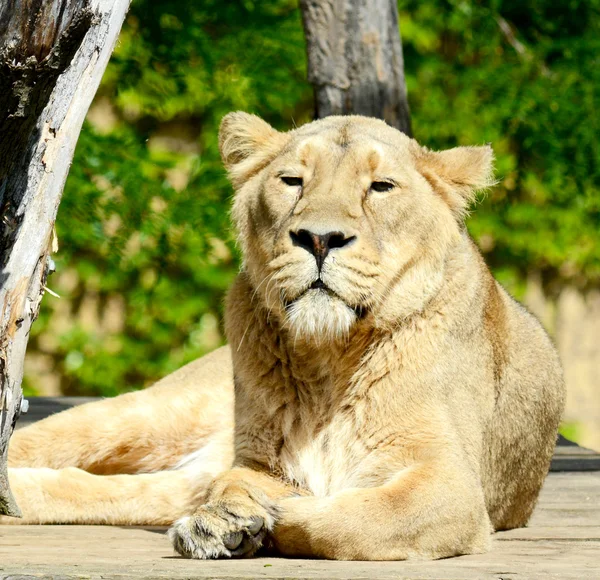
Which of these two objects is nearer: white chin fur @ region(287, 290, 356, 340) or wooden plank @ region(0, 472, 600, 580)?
wooden plank @ region(0, 472, 600, 580)

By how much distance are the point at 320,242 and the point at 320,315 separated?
0.74 ft

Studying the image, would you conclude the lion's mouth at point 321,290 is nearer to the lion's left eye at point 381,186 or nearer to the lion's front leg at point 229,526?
the lion's left eye at point 381,186

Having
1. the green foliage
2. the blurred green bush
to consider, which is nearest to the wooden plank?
the blurred green bush

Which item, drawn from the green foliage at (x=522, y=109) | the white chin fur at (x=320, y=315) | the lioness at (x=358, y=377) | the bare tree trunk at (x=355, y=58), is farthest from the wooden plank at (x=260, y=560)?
the green foliage at (x=522, y=109)

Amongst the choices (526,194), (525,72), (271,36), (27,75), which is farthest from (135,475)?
(526,194)

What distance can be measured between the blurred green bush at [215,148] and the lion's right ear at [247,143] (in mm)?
2718

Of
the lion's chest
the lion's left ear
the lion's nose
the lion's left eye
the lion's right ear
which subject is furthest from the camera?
the lion's right ear

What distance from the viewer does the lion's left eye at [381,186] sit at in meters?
3.56

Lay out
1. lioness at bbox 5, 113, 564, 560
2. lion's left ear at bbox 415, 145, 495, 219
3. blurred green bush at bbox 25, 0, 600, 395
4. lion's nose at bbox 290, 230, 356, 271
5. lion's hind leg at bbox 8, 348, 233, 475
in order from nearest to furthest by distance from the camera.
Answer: lioness at bbox 5, 113, 564, 560 → lion's nose at bbox 290, 230, 356, 271 → lion's left ear at bbox 415, 145, 495, 219 → lion's hind leg at bbox 8, 348, 233, 475 → blurred green bush at bbox 25, 0, 600, 395

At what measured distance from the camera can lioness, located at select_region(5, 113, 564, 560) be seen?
314 cm

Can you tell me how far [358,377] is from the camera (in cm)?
352

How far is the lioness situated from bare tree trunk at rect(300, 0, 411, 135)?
5.28ft

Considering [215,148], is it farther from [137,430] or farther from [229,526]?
[229,526]

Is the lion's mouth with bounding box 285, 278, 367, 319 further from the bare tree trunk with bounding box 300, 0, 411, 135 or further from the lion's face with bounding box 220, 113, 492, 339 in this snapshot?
the bare tree trunk with bounding box 300, 0, 411, 135
